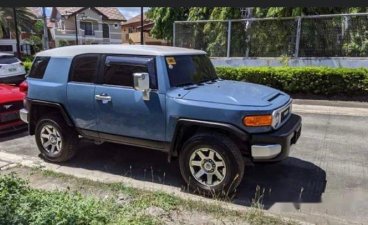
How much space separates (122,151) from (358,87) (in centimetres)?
744

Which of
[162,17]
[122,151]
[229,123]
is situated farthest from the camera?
[162,17]

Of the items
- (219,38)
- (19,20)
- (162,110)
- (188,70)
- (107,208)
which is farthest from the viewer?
(19,20)

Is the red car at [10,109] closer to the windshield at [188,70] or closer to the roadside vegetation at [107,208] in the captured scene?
the roadside vegetation at [107,208]

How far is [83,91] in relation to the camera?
5238 mm

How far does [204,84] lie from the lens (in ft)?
16.8

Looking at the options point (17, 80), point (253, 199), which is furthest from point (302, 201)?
point (17, 80)

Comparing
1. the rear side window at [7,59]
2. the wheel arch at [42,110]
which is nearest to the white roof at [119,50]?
the wheel arch at [42,110]

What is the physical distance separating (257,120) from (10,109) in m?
5.06

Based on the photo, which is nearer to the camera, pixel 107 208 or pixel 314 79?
pixel 107 208

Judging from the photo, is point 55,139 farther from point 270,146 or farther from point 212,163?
point 270,146

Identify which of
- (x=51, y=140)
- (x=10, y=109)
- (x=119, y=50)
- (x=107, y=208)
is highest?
(x=119, y=50)

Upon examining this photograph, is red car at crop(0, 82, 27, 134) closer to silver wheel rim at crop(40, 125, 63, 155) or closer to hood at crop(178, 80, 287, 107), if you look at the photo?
silver wheel rim at crop(40, 125, 63, 155)

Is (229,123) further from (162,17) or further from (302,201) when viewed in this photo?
(162,17)

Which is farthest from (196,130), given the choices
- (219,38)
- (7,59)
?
(7,59)
